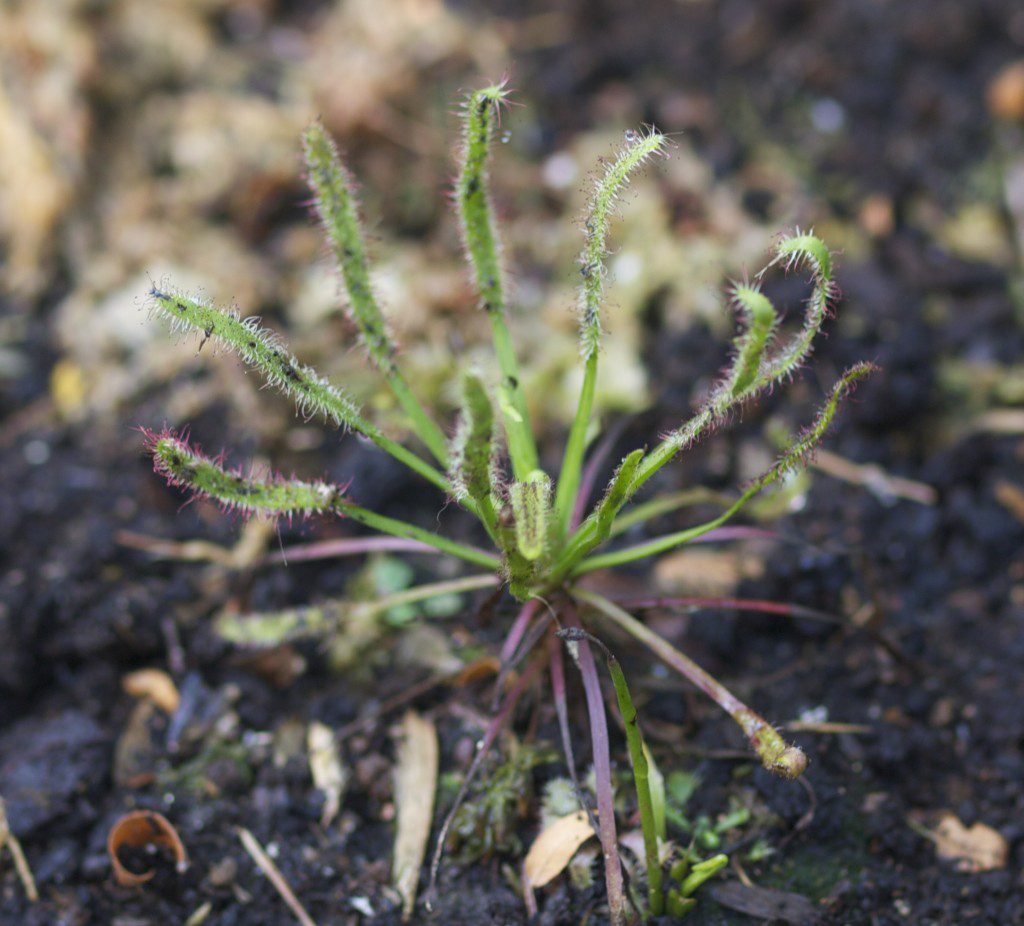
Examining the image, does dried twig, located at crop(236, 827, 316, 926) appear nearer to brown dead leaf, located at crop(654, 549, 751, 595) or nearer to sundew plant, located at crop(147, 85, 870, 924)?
sundew plant, located at crop(147, 85, 870, 924)

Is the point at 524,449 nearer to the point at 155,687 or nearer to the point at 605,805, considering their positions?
the point at 605,805

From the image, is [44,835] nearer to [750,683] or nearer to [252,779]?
[252,779]

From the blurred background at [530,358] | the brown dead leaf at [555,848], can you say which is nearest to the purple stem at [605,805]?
the brown dead leaf at [555,848]

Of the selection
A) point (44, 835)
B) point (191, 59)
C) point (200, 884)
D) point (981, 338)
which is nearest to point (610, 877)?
point (200, 884)

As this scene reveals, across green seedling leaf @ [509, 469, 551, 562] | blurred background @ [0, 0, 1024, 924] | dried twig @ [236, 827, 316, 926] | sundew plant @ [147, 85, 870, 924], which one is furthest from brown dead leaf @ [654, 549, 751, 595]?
dried twig @ [236, 827, 316, 926]

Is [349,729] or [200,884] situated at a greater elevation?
[349,729]

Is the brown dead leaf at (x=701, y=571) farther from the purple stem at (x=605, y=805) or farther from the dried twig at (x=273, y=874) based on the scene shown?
the dried twig at (x=273, y=874)

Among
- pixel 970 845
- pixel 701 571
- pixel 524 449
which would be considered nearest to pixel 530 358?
pixel 701 571
